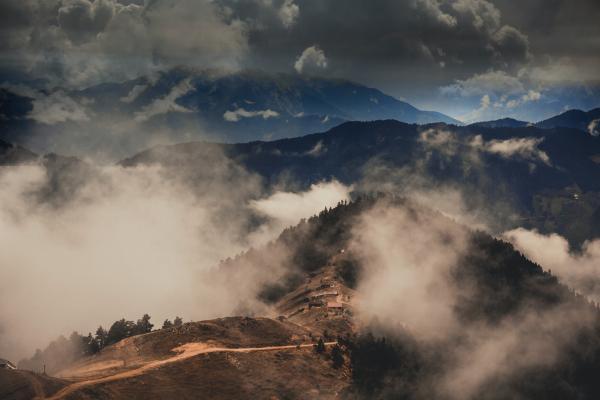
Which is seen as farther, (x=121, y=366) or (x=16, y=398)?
(x=121, y=366)

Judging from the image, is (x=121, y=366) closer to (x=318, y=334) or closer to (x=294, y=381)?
(x=294, y=381)

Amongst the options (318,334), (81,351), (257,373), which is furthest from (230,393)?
(81,351)

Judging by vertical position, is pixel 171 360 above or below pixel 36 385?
below

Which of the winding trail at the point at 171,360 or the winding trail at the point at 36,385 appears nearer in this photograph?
the winding trail at the point at 36,385

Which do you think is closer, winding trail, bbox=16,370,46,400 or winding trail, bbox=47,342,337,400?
winding trail, bbox=16,370,46,400

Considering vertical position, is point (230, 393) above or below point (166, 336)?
below

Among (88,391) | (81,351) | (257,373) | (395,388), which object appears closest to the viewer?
(88,391)

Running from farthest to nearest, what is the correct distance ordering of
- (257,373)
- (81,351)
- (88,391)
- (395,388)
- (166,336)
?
(81,351)
(395,388)
(166,336)
(257,373)
(88,391)

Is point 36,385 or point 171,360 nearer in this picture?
point 36,385

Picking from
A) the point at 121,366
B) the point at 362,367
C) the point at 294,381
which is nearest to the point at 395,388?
the point at 362,367

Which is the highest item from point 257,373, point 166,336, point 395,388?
point 166,336
